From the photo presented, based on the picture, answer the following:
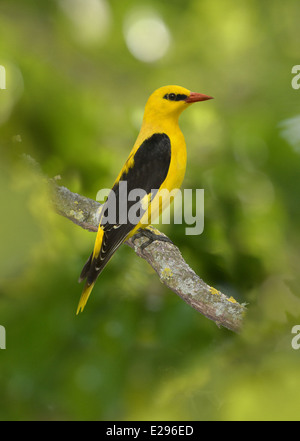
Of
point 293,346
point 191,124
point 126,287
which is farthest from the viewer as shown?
point 191,124

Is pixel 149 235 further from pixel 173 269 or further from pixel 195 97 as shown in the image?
pixel 195 97

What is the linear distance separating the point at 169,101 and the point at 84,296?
504 mm

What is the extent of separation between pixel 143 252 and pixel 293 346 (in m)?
0.45

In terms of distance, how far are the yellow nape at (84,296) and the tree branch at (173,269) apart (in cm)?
17

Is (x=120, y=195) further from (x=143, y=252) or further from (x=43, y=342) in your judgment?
(x=43, y=342)

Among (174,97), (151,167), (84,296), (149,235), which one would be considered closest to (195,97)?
(174,97)

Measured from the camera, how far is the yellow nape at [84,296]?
0.81m

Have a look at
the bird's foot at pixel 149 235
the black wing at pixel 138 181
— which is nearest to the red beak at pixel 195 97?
the black wing at pixel 138 181

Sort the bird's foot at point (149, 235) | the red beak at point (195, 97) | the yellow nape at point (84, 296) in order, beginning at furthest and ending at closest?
the bird's foot at point (149, 235) → the red beak at point (195, 97) → the yellow nape at point (84, 296)

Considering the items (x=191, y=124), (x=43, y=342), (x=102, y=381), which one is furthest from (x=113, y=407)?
(x=191, y=124)

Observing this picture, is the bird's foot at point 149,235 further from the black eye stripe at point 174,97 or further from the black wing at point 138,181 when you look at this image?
the black eye stripe at point 174,97

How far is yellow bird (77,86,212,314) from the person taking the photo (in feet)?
3.21

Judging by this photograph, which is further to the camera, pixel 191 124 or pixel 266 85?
pixel 191 124

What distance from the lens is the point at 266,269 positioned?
797 mm
